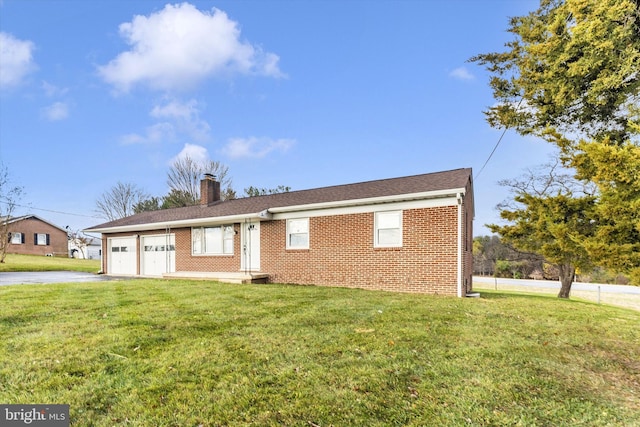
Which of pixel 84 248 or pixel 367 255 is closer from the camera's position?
pixel 367 255

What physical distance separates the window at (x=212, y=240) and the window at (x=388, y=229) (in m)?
6.66

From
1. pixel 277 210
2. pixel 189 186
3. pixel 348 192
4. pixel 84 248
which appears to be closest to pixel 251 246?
pixel 277 210

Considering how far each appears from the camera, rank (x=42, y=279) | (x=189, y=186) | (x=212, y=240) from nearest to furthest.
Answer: (x=42, y=279), (x=212, y=240), (x=189, y=186)

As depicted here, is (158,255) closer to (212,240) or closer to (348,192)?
(212,240)

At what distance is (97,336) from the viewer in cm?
478

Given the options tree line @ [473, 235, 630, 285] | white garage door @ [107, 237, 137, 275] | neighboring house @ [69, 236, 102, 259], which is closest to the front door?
white garage door @ [107, 237, 137, 275]

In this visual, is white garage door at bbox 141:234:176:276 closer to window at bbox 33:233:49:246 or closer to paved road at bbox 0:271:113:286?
paved road at bbox 0:271:113:286

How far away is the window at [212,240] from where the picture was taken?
592 inches

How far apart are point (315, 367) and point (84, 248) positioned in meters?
61.0

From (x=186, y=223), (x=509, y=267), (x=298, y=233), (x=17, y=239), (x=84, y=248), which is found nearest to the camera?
(x=298, y=233)

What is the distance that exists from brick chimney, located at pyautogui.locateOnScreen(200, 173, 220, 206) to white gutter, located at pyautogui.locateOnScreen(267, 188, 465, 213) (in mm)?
7035

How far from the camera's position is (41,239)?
4219cm

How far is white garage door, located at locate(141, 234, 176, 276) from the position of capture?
17.0 meters

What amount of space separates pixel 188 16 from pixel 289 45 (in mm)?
4883
